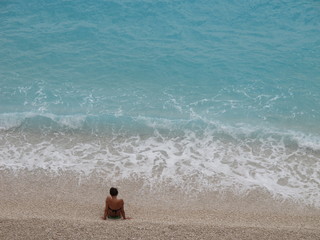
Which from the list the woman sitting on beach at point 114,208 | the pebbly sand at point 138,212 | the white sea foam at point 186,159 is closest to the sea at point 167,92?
the white sea foam at point 186,159

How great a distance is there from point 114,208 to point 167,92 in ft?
23.4

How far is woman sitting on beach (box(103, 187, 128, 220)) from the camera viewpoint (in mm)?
8250

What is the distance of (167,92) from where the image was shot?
1461cm

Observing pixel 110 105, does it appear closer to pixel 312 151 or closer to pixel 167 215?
pixel 167 215

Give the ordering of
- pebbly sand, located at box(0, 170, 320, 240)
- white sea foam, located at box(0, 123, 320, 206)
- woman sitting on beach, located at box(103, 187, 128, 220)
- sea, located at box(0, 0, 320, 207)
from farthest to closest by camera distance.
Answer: sea, located at box(0, 0, 320, 207) < white sea foam, located at box(0, 123, 320, 206) < woman sitting on beach, located at box(103, 187, 128, 220) < pebbly sand, located at box(0, 170, 320, 240)

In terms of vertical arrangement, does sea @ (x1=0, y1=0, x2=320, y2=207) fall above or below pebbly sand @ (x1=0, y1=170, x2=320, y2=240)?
above

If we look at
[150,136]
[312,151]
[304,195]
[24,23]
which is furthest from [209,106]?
[24,23]

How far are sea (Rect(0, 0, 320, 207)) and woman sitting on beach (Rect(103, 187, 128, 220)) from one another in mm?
1829

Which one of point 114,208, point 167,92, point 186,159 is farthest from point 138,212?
point 167,92

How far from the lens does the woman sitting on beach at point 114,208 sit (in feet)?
27.1

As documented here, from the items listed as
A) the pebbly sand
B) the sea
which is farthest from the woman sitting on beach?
the sea

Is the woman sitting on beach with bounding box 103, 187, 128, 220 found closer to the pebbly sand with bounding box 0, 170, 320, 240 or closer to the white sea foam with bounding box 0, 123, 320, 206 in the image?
the pebbly sand with bounding box 0, 170, 320, 240

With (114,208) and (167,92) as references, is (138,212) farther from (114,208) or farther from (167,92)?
(167,92)

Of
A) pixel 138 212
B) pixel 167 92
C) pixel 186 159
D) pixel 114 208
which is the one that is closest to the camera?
pixel 114 208
